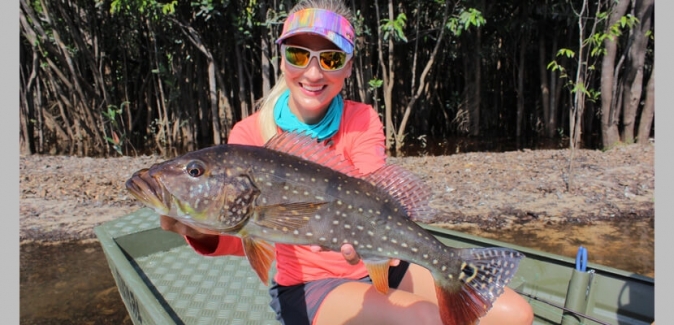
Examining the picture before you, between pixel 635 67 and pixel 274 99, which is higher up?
pixel 635 67

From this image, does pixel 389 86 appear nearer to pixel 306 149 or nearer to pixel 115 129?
pixel 115 129

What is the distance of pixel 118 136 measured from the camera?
571 inches

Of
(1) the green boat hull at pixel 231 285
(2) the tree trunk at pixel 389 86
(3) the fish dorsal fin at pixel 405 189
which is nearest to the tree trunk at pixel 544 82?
(2) the tree trunk at pixel 389 86

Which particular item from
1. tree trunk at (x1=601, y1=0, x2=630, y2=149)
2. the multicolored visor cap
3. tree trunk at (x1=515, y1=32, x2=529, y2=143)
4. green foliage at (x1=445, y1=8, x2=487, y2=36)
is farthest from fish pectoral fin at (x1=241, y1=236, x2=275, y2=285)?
tree trunk at (x1=515, y1=32, x2=529, y2=143)

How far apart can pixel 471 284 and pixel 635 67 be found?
464 inches

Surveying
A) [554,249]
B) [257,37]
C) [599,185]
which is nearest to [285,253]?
[554,249]

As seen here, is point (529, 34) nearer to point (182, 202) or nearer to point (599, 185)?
point (599, 185)

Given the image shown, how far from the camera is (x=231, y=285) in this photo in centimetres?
412

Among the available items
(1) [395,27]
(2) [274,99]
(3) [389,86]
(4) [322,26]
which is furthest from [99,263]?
(3) [389,86]

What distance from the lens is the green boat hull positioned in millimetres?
3232

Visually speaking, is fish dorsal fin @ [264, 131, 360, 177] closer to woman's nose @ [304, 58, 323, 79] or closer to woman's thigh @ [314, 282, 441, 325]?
woman's nose @ [304, 58, 323, 79]

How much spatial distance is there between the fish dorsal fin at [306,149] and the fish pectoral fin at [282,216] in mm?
315

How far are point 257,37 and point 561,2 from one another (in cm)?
868

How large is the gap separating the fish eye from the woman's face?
0.83 metres
